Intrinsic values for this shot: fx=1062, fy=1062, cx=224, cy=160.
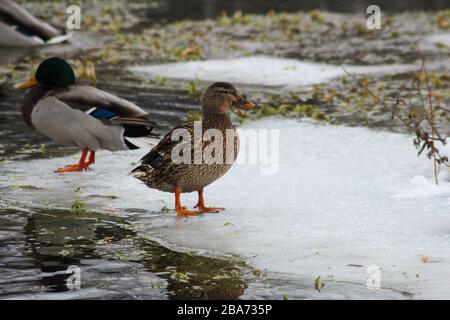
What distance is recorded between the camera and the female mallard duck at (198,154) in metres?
7.45

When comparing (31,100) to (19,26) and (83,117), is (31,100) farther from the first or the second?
(19,26)

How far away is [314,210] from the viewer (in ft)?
25.0

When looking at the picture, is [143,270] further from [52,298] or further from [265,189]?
[265,189]

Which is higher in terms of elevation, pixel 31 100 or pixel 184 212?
pixel 31 100

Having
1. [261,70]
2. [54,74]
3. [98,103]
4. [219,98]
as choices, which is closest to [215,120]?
[219,98]

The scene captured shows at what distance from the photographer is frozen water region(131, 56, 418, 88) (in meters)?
14.3

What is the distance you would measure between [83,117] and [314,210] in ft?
8.37

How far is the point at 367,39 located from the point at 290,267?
12464mm

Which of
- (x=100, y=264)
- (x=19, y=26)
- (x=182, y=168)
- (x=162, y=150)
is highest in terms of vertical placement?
(x=19, y=26)

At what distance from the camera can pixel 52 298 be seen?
5.64 meters

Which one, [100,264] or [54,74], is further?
[54,74]

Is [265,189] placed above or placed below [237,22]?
below

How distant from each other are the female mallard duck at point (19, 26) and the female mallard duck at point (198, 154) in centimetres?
866
